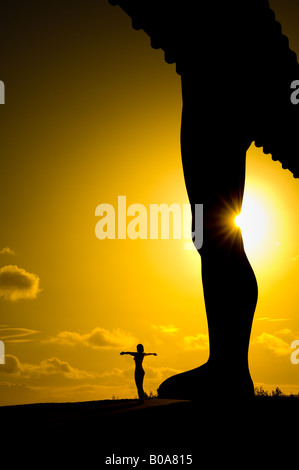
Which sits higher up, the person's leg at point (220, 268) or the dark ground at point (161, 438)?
the person's leg at point (220, 268)

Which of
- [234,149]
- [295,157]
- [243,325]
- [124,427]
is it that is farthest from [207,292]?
[295,157]

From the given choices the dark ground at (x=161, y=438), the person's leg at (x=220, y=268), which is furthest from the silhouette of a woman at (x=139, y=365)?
the dark ground at (x=161, y=438)

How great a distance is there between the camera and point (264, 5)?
542 centimetres

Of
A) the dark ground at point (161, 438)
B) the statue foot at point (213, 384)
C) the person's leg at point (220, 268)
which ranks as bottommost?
the dark ground at point (161, 438)

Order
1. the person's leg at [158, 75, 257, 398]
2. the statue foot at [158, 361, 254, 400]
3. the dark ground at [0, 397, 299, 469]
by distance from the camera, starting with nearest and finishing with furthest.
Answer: the dark ground at [0, 397, 299, 469] → the statue foot at [158, 361, 254, 400] → the person's leg at [158, 75, 257, 398]

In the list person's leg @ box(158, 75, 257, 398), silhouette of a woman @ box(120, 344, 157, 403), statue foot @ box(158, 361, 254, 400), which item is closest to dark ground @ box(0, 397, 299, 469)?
statue foot @ box(158, 361, 254, 400)

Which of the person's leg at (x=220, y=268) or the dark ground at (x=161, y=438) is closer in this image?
the dark ground at (x=161, y=438)

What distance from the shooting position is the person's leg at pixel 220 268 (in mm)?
5754

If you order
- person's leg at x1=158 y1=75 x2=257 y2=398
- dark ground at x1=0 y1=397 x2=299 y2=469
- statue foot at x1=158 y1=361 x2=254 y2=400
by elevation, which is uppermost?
person's leg at x1=158 y1=75 x2=257 y2=398

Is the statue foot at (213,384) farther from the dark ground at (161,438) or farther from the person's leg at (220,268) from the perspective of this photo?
the dark ground at (161,438)

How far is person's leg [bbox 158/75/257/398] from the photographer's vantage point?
227 inches

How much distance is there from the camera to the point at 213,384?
5656mm

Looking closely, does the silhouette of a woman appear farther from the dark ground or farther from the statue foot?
the dark ground
